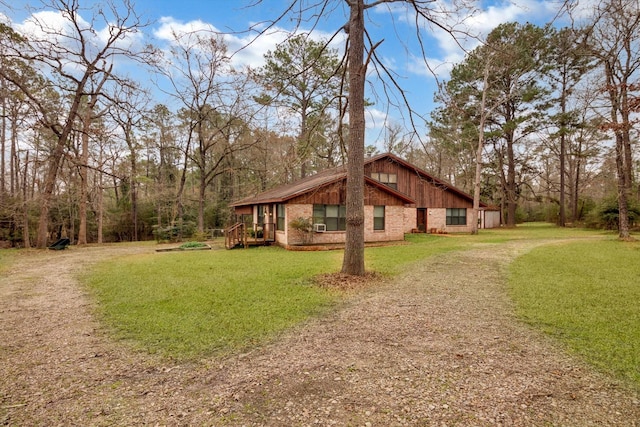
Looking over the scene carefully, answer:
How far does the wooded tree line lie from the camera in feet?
42.7

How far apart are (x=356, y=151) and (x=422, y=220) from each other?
55.0 ft

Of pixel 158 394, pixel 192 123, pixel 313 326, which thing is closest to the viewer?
pixel 158 394

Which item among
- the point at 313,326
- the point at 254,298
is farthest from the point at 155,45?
the point at 313,326

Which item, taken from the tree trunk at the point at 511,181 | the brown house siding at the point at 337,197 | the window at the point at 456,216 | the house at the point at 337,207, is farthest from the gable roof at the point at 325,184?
the tree trunk at the point at 511,181

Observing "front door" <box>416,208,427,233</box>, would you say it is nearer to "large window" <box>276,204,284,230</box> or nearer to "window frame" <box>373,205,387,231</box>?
"window frame" <box>373,205,387,231</box>

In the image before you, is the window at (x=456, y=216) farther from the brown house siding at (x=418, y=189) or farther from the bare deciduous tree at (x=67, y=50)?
the bare deciduous tree at (x=67, y=50)

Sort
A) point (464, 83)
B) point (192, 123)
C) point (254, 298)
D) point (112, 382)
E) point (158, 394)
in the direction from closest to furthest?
point (158, 394)
point (112, 382)
point (254, 298)
point (192, 123)
point (464, 83)

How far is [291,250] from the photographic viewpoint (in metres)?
14.0

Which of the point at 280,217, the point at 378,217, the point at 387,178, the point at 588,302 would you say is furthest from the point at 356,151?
the point at 387,178

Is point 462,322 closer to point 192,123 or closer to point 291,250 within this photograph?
point 291,250

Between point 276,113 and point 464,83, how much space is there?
22933 millimetres

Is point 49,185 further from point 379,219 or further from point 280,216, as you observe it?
point 379,219

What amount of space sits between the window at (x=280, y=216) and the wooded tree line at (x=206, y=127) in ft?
6.36

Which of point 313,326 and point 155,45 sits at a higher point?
point 155,45
